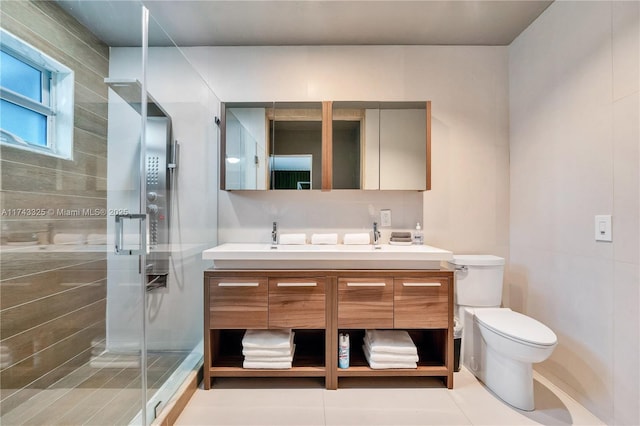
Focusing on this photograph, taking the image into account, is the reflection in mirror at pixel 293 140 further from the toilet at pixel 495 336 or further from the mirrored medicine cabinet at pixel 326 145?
the toilet at pixel 495 336

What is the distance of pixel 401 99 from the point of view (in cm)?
228

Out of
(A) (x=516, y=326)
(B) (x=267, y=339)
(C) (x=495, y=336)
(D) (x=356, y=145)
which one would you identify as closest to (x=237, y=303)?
(B) (x=267, y=339)

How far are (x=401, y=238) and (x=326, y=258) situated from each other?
0.70 m

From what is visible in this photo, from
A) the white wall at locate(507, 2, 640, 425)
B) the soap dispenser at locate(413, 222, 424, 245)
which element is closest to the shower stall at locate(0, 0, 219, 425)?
the soap dispenser at locate(413, 222, 424, 245)

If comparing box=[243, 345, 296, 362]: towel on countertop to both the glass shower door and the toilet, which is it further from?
the toilet

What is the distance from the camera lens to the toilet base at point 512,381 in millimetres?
1602

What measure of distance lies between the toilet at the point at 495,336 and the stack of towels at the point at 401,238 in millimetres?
348

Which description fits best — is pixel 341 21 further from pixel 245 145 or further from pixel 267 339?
pixel 267 339

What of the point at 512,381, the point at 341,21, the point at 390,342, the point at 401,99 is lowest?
the point at 512,381

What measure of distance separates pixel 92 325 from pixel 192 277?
557 mm

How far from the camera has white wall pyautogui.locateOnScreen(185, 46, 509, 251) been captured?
2279mm

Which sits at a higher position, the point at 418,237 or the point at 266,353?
the point at 418,237

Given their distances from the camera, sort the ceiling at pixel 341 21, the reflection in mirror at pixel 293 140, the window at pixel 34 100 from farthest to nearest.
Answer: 1. the reflection in mirror at pixel 293 140
2. the ceiling at pixel 341 21
3. the window at pixel 34 100

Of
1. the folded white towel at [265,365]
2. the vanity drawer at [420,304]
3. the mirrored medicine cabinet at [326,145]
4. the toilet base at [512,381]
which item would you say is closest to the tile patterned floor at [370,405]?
the toilet base at [512,381]
